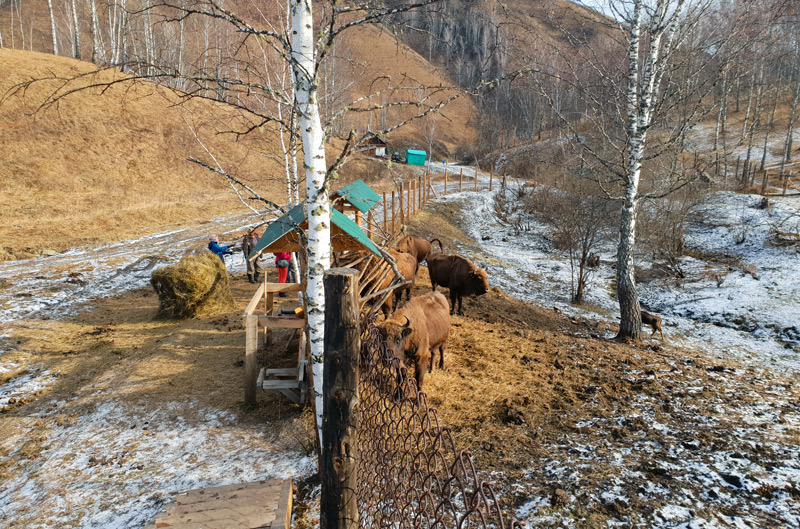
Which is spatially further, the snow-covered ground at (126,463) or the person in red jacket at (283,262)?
the person in red jacket at (283,262)

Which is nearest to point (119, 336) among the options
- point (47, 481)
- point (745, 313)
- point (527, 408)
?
point (47, 481)

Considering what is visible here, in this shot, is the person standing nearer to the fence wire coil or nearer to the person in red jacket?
the person in red jacket

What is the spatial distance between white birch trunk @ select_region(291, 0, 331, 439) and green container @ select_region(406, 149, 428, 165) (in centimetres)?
4147

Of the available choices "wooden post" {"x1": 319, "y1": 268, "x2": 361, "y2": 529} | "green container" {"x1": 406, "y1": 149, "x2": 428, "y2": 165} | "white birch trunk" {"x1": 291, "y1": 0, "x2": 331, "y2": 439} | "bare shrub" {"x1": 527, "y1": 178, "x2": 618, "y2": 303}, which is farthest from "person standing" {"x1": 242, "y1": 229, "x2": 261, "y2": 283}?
"green container" {"x1": 406, "y1": 149, "x2": 428, "y2": 165}

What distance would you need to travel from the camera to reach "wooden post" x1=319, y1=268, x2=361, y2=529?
2861 mm

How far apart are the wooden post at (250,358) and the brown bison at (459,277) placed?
5455 millimetres

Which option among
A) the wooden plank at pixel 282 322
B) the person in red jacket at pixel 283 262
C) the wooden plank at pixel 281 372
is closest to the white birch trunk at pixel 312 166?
the wooden plank at pixel 282 322

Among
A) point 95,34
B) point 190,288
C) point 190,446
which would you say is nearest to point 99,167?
point 95,34

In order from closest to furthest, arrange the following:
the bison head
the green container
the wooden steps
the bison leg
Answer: the wooden steps, the bison head, the bison leg, the green container

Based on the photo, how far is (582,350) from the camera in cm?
855

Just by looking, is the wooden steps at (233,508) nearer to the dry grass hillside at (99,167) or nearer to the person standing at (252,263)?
the person standing at (252,263)

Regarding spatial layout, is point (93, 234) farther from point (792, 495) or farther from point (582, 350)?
point (792, 495)

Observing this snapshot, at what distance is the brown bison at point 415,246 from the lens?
1250 cm

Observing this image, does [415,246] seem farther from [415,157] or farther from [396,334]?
[415,157]
